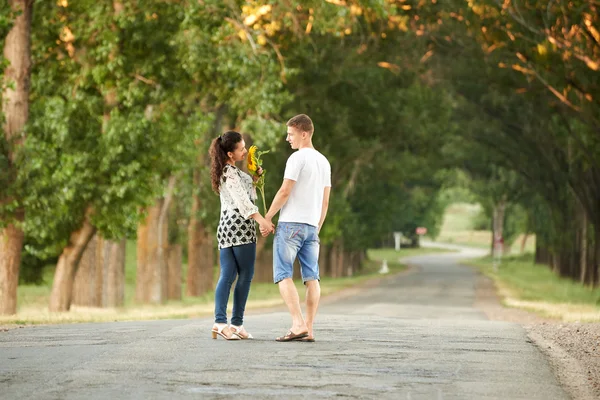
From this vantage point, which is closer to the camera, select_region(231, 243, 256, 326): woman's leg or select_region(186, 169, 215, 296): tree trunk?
select_region(231, 243, 256, 326): woman's leg

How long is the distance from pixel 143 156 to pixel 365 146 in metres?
22.2

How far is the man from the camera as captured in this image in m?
10.8

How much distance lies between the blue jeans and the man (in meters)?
0.37

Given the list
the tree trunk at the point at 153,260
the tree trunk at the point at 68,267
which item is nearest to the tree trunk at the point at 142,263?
the tree trunk at the point at 153,260

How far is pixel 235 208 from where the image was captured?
1103cm

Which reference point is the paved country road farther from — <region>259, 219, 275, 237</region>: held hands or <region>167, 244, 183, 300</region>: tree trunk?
<region>167, 244, 183, 300</region>: tree trunk

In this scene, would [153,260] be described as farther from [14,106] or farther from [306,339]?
[306,339]

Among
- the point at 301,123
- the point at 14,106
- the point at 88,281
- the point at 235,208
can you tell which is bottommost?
the point at 88,281

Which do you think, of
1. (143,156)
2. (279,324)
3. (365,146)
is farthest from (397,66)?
(279,324)

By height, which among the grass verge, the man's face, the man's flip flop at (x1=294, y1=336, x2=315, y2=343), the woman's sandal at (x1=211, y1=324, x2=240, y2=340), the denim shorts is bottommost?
the grass verge

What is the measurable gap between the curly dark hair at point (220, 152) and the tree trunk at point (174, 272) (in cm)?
2512

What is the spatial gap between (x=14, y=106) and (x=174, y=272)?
46.5 feet

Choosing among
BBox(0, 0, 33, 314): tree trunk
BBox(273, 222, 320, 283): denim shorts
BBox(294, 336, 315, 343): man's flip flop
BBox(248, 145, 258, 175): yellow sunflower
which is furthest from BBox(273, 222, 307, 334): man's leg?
BBox(0, 0, 33, 314): tree trunk

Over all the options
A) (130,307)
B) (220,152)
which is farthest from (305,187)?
(130,307)
